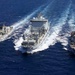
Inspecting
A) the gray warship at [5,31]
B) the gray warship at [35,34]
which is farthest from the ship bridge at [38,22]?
the gray warship at [5,31]

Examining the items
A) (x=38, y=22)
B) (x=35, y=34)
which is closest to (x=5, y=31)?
(x=38, y=22)

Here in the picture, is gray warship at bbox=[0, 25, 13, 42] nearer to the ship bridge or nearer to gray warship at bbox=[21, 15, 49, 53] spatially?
gray warship at bbox=[21, 15, 49, 53]

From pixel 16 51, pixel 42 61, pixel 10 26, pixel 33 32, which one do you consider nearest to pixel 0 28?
pixel 10 26

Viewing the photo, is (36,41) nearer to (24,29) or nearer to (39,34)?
(39,34)

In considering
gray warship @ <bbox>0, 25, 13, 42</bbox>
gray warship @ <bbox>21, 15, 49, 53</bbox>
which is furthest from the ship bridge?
gray warship @ <bbox>0, 25, 13, 42</bbox>

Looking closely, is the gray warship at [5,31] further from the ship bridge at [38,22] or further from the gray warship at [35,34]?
the ship bridge at [38,22]

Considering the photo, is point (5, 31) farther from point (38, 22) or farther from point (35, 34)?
point (35, 34)

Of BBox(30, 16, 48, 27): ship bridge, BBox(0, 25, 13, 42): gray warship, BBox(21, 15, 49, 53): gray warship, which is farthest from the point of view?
BBox(30, 16, 48, 27): ship bridge

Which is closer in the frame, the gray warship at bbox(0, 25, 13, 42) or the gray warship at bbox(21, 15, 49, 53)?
the gray warship at bbox(21, 15, 49, 53)
